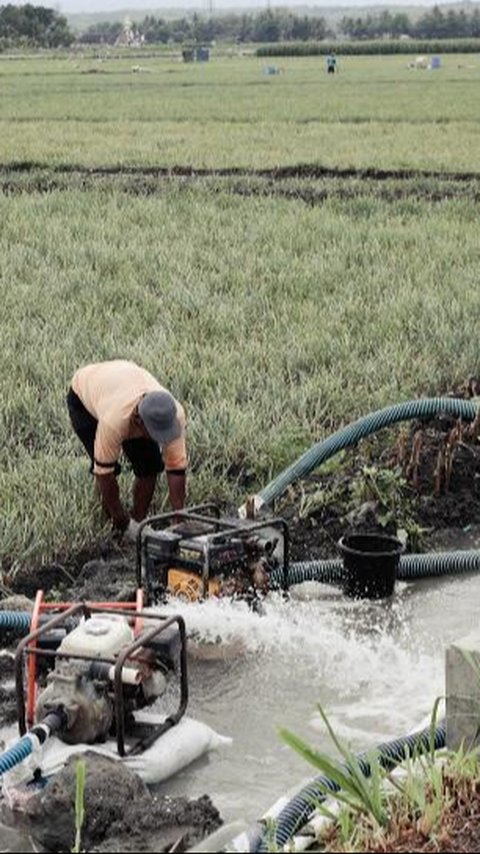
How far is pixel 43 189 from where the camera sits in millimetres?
17984

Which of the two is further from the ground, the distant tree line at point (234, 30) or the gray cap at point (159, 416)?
the gray cap at point (159, 416)

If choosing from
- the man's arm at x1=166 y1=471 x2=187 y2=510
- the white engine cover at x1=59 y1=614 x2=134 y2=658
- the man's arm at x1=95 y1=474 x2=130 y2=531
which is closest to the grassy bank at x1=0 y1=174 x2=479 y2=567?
the man's arm at x1=95 y1=474 x2=130 y2=531

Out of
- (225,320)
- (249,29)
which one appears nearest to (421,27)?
(249,29)

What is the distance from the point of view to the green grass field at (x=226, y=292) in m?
6.98

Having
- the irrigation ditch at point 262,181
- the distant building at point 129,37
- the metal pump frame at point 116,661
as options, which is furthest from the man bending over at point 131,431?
the distant building at point 129,37

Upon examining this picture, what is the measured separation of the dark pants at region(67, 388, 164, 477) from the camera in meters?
6.13

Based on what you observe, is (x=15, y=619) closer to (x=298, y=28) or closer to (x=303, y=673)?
(x=303, y=673)

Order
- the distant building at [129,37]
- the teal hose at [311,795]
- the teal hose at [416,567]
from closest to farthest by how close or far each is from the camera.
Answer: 1. the teal hose at [311,795]
2. the teal hose at [416,567]
3. the distant building at [129,37]

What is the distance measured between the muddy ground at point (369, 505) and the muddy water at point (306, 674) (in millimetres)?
449

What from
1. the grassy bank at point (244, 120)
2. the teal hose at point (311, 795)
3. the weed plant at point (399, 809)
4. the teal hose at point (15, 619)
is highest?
the weed plant at point (399, 809)

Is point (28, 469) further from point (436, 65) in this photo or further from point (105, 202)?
Answer: point (436, 65)

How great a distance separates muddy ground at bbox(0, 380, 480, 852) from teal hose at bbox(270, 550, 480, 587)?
331 millimetres

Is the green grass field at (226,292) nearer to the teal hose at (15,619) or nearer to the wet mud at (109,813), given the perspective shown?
the teal hose at (15,619)

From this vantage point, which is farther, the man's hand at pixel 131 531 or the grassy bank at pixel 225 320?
the grassy bank at pixel 225 320
